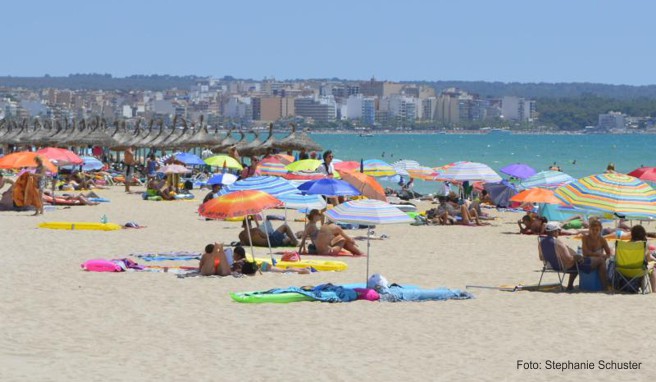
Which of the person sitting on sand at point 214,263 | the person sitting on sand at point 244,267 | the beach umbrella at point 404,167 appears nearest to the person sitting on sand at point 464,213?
the person sitting on sand at point 244,267

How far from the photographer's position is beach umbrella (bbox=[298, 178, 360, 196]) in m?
15.0

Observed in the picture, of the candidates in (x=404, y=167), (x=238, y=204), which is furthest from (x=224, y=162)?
(x=238, y=204)

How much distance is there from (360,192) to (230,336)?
7.59 meters

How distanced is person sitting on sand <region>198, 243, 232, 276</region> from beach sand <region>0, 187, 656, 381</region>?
184 mm

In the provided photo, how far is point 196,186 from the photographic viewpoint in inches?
1257

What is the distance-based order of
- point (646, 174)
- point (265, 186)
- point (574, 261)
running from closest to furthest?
point (574, 261)
point (265, 186)
point (646, 174)

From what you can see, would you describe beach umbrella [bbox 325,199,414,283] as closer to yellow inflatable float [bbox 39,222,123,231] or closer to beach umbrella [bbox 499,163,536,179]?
yellow inflatable float [bbox 39,222,123,231]

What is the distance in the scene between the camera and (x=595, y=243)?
1150 centimetres

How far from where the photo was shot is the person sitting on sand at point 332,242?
1447 cm

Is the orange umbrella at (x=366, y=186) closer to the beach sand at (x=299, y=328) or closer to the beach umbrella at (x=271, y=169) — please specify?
the beach sand at (x=299, y=328)

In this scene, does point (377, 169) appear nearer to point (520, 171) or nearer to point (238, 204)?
point (520, 171)

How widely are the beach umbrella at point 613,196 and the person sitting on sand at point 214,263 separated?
142 inches

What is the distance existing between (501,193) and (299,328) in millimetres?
15952

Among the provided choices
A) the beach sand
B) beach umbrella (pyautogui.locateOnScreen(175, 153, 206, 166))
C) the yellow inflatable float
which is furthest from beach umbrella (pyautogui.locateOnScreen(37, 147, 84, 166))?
the beach sand
